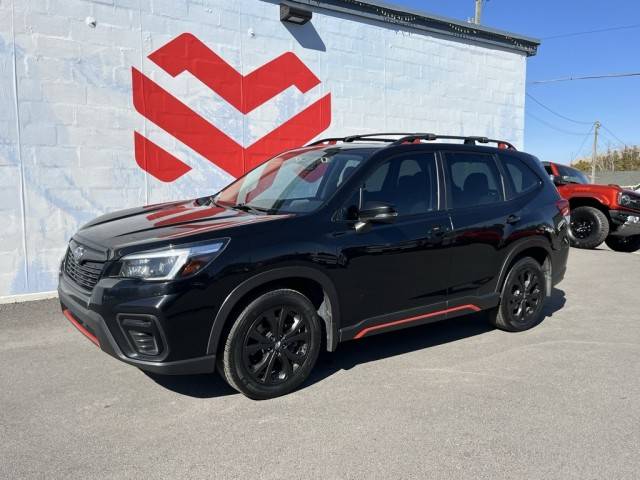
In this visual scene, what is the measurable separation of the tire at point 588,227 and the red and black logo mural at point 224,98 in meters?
6.01

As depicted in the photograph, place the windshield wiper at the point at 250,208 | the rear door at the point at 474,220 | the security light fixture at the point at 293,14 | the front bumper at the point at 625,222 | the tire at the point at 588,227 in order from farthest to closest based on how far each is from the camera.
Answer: the tire at the point at 588,227 < the front bumper at the point at 625,222 < the security light fixture at the point at 293,14 < the rear door at the point at 474,220 < the windshield wiper at the point at 250,208

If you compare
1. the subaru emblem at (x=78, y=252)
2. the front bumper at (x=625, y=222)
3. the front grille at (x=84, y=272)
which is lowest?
the front bumper at (x=625, y=222)

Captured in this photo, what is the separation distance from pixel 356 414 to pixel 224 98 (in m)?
5.34

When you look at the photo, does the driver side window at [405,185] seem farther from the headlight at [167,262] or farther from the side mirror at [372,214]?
the headlight at [167,262]

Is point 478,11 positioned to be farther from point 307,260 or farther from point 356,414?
point 356,414

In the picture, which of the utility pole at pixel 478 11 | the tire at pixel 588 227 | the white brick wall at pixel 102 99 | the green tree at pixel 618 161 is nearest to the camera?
the white brick wall at pixel 102 99

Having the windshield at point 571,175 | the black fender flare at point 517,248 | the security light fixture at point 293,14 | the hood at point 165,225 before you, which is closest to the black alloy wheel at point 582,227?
the windshield at point 571,175

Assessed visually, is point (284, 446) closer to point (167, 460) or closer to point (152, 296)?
point (167, 460)

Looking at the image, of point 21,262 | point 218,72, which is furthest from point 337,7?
point 21,262

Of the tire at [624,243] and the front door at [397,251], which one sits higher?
the front door at [397,251]

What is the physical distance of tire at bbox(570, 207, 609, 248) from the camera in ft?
35.3

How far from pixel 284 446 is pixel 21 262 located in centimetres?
460

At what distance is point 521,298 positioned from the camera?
17.0ft

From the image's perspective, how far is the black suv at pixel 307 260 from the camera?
10.6ft
